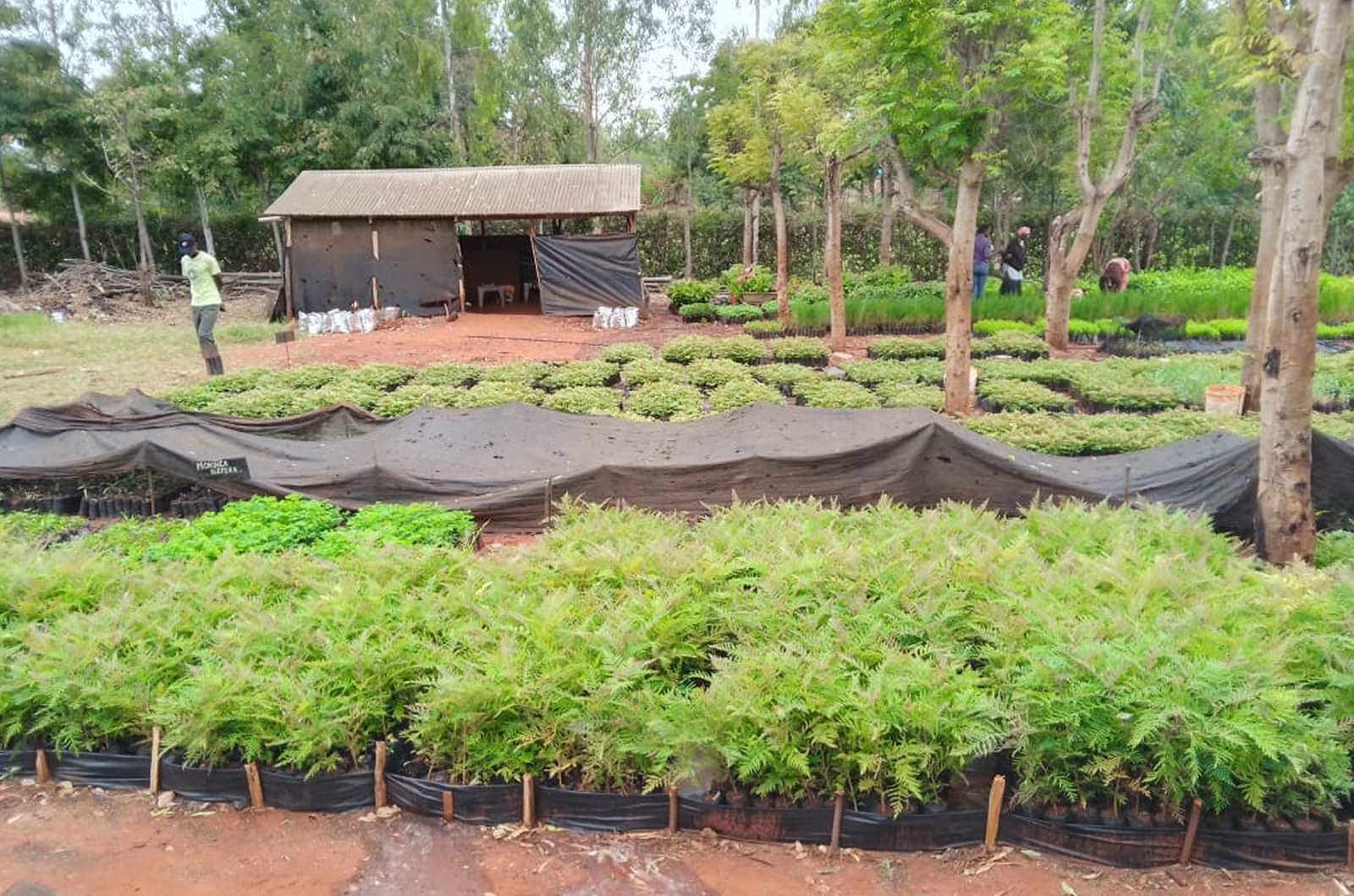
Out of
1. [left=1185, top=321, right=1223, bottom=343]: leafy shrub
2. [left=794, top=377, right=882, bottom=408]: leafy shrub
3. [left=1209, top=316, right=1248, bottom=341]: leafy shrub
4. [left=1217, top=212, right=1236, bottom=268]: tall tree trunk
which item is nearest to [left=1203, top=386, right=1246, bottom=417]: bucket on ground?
[left=794, top=377, right=882, bottom=408]: leafy shrub

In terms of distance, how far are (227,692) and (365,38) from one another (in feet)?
78.4

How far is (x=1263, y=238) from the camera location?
8.56m

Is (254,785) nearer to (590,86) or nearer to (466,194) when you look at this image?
(466,194)

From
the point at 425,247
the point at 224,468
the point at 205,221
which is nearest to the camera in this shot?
the point at 224,468

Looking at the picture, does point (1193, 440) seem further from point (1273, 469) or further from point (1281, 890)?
point (1281, 890)

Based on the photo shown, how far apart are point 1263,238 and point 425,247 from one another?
1508 cm

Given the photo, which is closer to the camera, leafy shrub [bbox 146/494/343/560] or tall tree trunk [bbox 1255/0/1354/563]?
tall tree trunk [bbox 1255/0/1354/563]

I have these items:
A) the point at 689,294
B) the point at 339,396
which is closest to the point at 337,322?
the point at 689,294

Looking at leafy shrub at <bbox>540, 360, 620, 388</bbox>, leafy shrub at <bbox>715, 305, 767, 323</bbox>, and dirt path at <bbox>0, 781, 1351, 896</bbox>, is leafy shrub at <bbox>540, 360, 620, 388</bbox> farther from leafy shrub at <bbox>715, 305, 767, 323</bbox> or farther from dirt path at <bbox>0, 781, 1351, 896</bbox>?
dirt path at <bbox>0, 781, 1351, 896</bbox>

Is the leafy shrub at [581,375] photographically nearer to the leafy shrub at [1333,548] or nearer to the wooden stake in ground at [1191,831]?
the leafy shrub at [1333,548]

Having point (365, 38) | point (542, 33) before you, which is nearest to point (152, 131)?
point (365, 38)

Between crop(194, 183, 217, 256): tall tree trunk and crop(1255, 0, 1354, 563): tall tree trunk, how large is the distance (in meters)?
23.5

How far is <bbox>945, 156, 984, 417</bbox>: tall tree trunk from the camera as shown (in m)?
8.98

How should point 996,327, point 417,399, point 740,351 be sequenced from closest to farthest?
point 417,399
point 740,351
point 996,327
